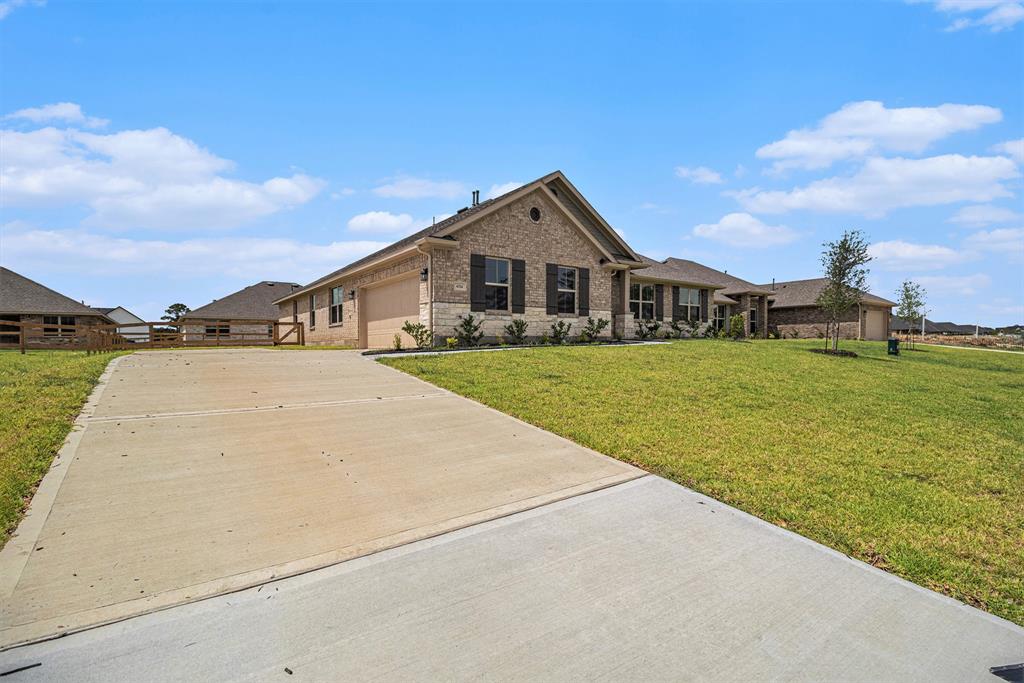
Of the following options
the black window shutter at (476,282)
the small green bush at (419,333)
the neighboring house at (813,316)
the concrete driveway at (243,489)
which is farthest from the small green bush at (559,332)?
the neighboring house at (813,316)

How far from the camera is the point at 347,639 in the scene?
261 cm

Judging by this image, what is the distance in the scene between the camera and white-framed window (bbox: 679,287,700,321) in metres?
26.3

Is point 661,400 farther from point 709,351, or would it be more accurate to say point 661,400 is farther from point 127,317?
point 127,317

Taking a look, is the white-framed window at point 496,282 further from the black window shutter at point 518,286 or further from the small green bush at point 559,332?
the small green bush at point 559,332

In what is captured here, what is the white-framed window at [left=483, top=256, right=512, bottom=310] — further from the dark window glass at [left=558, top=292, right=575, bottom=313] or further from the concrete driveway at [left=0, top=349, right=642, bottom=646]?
the concrete driveway at [left=0, top=349, right=642, bottom=646]

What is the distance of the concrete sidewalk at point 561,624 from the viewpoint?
2.45 metres

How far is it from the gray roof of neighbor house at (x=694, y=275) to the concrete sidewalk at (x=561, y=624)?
2090cm

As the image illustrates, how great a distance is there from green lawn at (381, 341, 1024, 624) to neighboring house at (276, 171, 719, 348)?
4103 mm

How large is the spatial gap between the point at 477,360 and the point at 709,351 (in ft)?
27.1

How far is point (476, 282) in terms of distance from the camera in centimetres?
1700

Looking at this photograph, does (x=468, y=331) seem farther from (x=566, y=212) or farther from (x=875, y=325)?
(x=875, y=325)

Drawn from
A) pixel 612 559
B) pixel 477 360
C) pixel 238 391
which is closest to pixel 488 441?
pixel 612 559

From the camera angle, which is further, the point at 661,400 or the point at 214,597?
the point at 661,400

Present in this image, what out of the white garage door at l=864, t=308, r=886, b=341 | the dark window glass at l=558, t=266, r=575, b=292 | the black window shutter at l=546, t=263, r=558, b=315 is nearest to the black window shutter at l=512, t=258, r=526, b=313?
the black window shutter at l=546, t=263, r=558, b=315
